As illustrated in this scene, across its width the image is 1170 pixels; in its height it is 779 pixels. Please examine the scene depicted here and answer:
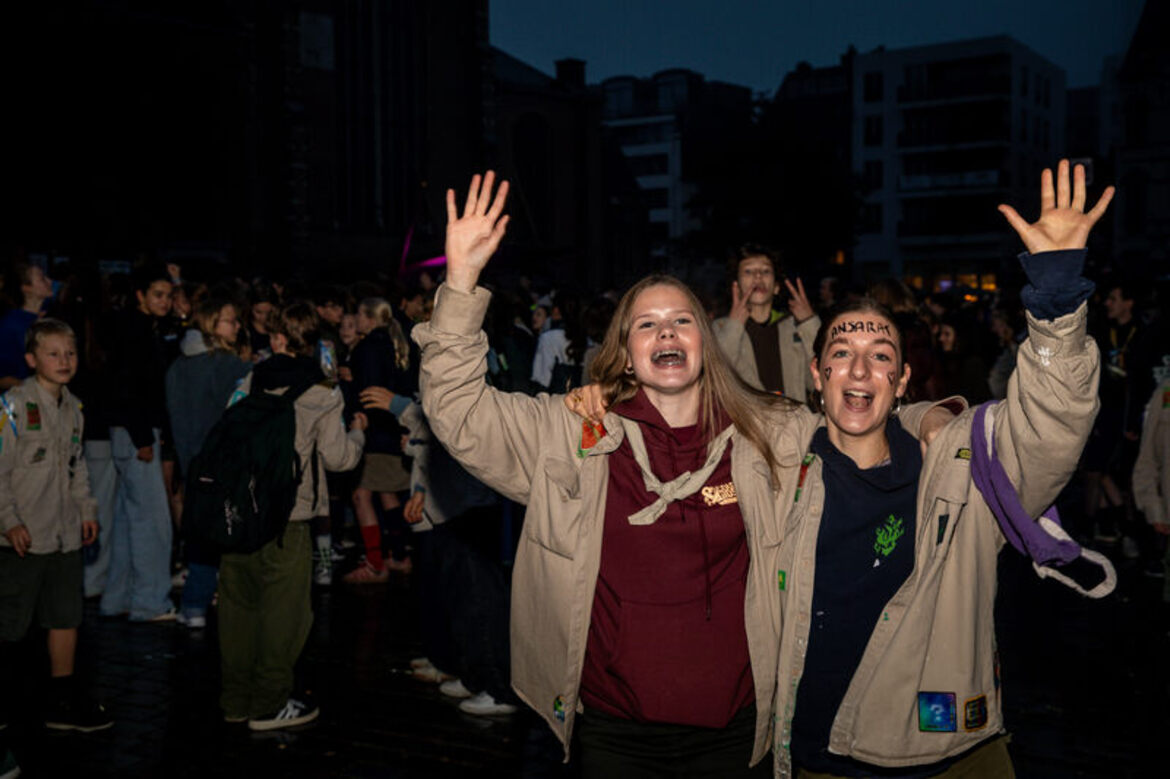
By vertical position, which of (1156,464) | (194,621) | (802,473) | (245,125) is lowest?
(194,621)

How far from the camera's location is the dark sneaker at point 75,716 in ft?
18.5

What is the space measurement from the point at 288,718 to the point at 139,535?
8.29 feet

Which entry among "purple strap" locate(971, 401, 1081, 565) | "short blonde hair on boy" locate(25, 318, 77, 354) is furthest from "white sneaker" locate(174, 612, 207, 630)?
"purple strap" locate(971, 401, 1081, 565)

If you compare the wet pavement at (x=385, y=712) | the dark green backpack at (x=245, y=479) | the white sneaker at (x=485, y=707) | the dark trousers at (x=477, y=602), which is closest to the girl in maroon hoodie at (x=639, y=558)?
the wet pavement at (x=385, y=712)

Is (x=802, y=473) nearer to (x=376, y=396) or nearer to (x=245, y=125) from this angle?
(x=376, y=396)

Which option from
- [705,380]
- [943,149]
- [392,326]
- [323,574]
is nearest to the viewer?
[705,380]

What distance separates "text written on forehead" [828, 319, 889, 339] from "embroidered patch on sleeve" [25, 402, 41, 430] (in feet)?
14.3

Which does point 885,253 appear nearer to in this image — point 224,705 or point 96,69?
point 96,69

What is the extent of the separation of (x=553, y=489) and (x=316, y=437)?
10.6ft

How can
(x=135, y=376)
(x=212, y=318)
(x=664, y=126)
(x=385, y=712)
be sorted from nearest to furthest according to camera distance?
(x=385, y=712) → (x=212, y=318) → (x=135, y=376) → (x=664, y=126)

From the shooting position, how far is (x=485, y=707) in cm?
600

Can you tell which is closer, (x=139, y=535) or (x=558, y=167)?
(x=139, y=535)

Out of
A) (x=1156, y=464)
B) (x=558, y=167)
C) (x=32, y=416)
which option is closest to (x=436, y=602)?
(x=32, y=416)

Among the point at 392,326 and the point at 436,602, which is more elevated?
the point at 392,326
